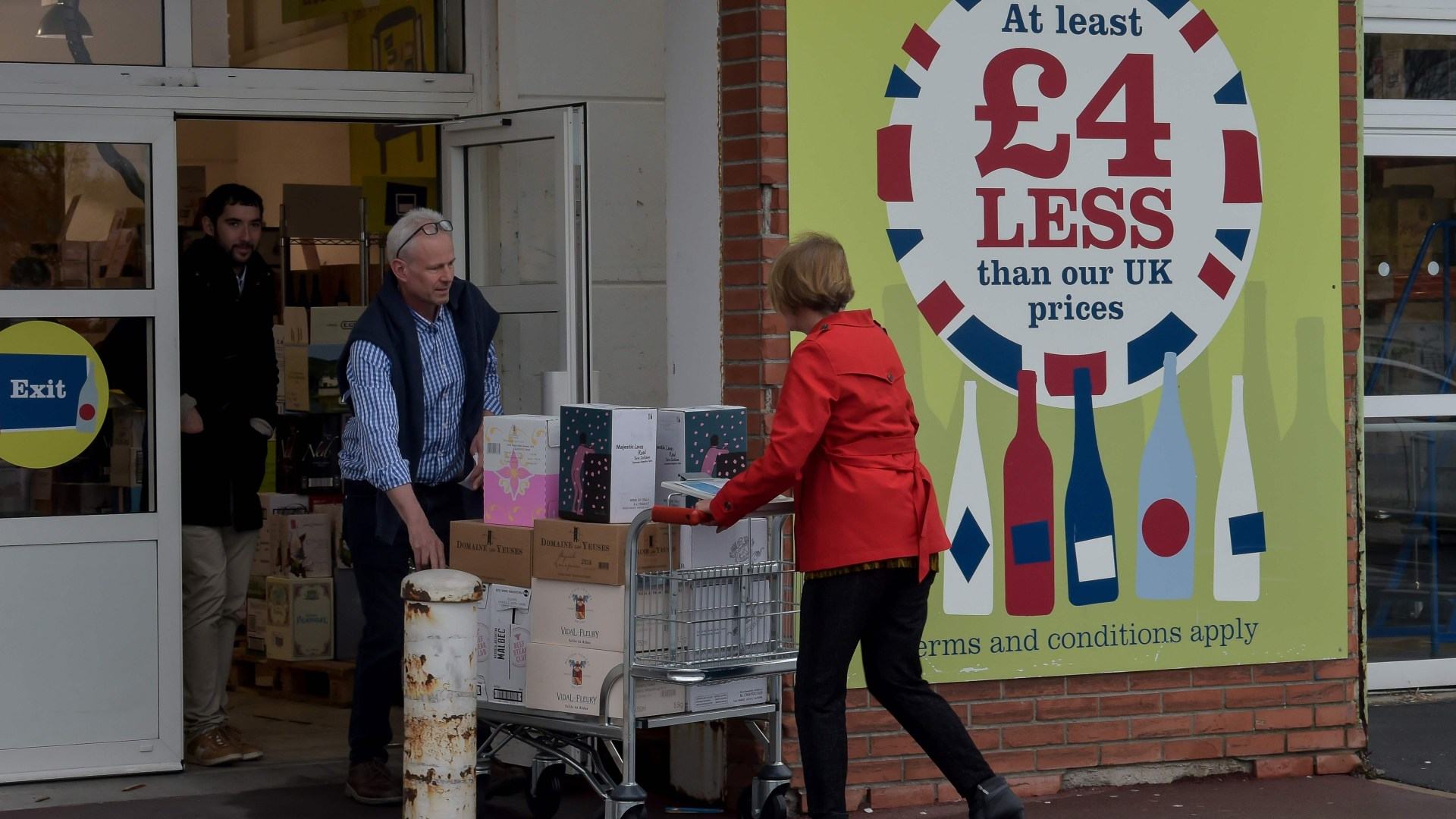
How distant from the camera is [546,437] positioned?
216 inches

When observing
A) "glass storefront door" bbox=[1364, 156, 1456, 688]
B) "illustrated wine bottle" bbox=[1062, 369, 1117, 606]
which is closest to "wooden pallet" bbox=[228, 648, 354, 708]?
"illustrated wine bottle" bbox=[1062, 369, 1117, 606]

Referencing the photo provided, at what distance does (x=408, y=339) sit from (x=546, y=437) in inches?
27.5

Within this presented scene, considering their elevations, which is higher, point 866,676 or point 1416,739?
point 866,676

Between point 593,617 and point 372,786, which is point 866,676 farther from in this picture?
point 372,786

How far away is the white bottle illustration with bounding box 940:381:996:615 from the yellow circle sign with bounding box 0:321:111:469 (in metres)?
3.02

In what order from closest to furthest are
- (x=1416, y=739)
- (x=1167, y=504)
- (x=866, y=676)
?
1. (x=866, y=676)
2. (x=1167, y=504)
3. (x=1416, y=739)

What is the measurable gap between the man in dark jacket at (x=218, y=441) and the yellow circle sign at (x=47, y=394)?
420mm

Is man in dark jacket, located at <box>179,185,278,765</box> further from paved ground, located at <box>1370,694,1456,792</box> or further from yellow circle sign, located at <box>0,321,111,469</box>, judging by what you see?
paved ground, located at <box>1370,694,1456,792</box>

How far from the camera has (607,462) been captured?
5.30m

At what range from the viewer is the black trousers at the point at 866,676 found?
5066 millimetres

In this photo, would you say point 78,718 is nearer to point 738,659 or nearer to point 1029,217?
point 738,659

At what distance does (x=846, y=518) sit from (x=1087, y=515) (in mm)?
1645

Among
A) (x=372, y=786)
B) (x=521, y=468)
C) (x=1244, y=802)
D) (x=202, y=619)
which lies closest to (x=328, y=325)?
(x=202, y=619)

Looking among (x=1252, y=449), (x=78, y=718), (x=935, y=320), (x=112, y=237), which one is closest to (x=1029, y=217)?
(x=935, y=320)
